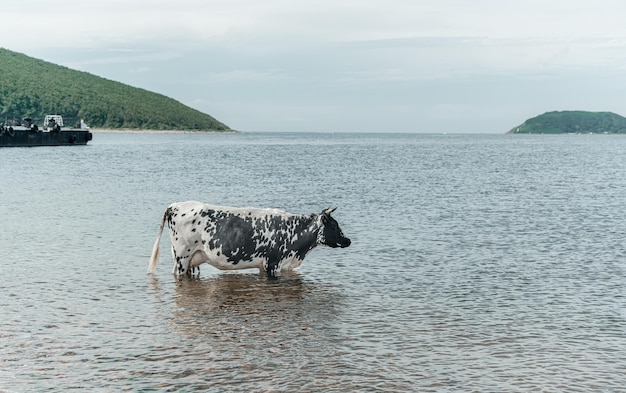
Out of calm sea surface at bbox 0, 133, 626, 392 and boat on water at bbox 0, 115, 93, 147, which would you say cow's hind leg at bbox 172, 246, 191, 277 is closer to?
calm sea surface at bbox 0, 133, 626, 392

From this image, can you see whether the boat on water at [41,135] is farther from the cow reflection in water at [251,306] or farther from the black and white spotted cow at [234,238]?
the cow reflection in water at [251,306]

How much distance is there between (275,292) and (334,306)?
4.77 ft

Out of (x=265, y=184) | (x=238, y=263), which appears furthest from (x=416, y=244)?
(x=265, y=184)

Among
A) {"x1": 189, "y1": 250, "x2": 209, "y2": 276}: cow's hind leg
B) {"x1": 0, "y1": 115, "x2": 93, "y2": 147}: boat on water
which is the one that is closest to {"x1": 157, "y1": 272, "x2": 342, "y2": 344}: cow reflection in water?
{"x1": 189, "y1": 250, "x2": 209, "y2": 276}: cow's hind leg

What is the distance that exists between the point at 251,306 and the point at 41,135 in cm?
12443

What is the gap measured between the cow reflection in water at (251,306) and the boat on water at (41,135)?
4453 inches

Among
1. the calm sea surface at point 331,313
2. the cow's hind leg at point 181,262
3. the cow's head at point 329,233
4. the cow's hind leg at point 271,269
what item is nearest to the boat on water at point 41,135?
the calm sea surface at point 331,313

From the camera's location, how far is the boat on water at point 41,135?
120250 millimetres

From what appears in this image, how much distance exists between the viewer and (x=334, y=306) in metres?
13.6

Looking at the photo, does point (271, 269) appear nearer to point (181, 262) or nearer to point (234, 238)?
point (234, 238)

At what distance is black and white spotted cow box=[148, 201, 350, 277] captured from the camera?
15.5 m

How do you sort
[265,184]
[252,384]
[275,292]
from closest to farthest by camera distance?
1. [252,384]
2. [275,292]
3. [265,184]

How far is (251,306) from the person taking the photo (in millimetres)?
13328

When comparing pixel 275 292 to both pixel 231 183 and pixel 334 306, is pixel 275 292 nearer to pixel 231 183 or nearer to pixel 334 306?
pixel 334 306
